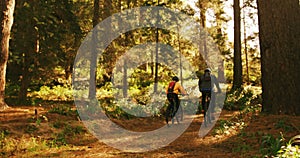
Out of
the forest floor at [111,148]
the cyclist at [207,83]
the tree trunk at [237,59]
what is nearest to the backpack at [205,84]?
the cyclist at [207,83]

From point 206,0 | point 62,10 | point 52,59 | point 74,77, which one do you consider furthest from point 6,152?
point 206,0

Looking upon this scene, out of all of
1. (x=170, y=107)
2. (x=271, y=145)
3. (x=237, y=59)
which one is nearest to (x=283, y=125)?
(x=271, y=145)

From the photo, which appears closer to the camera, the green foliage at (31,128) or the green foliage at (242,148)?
the green foliage at (242,148)

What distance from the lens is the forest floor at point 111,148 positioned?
739cm

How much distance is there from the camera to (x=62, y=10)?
1870cm

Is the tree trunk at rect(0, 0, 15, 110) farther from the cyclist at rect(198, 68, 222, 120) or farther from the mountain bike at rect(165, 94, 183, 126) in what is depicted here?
the cyclist at rect(198, 68, 222, 120)

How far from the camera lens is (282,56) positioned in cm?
962

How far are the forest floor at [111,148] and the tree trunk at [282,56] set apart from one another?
22.9 inches

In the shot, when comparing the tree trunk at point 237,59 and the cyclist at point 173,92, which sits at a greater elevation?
the tree trunk at point 237,59

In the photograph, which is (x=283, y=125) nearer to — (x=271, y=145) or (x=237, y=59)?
(x=271, y=145)

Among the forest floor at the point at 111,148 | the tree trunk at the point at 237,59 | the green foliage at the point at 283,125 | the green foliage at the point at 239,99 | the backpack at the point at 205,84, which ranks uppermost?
the tree trunk at the point at 237,59

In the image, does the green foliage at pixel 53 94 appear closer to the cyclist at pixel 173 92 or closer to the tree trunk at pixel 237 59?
the cyclist at pixel 173 92

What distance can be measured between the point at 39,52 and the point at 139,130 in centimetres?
857

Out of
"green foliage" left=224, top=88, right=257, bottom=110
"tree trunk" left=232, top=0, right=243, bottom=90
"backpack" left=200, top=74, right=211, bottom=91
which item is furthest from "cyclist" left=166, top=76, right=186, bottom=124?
"tree trunk" left=232, top=0, right=243, bottom=90
